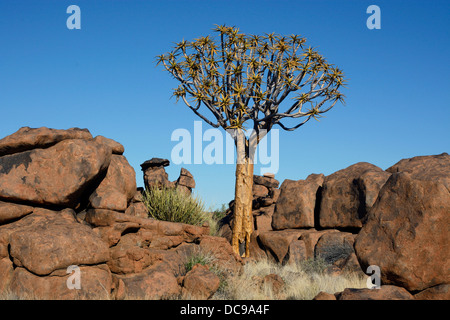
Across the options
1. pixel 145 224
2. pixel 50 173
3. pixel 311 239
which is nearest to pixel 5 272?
pixel 50 173

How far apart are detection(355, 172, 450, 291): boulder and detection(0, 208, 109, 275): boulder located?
5.36 m

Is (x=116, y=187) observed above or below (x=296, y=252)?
above

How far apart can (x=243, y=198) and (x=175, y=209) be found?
7.62 ft

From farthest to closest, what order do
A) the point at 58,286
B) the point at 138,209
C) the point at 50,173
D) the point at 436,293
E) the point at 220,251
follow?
1. the point at 138,209
2. the point at 220,251
3. the point at 50,173
4. the point at 58,286
5. the point at 436,293

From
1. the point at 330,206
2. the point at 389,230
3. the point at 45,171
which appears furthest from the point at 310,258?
the point at 45,171

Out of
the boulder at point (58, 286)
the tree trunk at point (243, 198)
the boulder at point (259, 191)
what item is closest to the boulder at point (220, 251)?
the tree trunk at point (243, 198)

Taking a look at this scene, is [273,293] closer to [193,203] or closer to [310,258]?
[310,258]

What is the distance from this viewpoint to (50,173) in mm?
10680

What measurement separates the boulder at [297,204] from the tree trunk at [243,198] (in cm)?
120

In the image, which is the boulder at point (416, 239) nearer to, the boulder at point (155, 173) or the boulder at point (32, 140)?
the boulder at point (32, 140)

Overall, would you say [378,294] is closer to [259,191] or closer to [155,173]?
[155,173]

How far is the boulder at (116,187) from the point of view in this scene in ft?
36.9

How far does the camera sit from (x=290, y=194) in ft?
49.5
